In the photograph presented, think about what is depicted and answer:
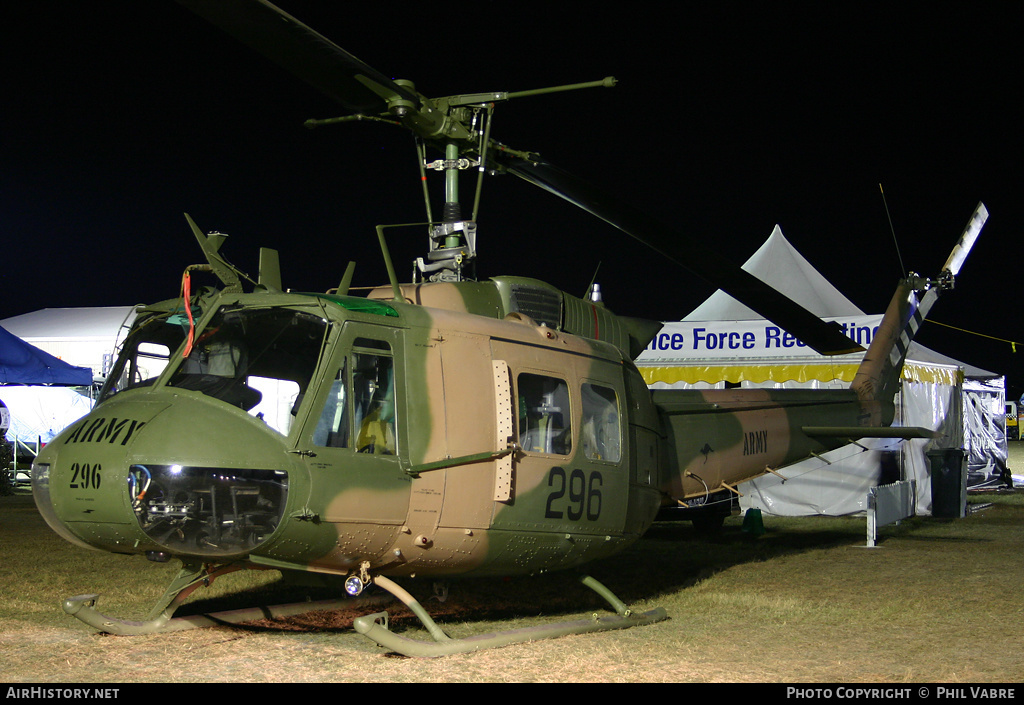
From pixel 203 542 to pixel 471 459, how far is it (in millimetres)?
Result: 1711

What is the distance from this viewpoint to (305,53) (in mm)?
5234

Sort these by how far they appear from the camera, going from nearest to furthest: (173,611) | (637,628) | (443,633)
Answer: (443,633)
(173,611)
(637,628)

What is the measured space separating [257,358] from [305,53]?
185 cm

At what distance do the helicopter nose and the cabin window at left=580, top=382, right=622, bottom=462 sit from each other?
8.07 ft

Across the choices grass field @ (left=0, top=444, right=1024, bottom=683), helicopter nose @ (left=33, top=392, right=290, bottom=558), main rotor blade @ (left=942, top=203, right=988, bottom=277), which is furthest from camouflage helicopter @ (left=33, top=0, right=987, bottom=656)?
main rotor blade @ (left=942, top=203, right=988, bottom=277)

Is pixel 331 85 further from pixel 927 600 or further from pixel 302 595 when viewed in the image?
pixel 927 600

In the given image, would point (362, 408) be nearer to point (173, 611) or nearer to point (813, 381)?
point (173, 611)

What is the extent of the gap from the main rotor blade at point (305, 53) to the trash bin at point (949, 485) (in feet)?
45.1

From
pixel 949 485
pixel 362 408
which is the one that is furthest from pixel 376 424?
pixel 949 485

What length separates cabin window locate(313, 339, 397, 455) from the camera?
554cm

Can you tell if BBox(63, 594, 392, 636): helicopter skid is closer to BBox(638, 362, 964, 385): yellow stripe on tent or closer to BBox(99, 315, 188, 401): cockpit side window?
BBox(99, 315, 188, 401): cockpit side window

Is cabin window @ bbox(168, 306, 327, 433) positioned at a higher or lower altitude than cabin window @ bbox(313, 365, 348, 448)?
higher
